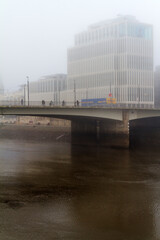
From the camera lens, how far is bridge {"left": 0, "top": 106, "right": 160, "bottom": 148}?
40.2 m

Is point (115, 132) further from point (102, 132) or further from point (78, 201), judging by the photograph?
point (78, 201)

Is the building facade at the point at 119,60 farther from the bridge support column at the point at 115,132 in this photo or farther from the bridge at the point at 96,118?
the bridge support column at the point at 115,132

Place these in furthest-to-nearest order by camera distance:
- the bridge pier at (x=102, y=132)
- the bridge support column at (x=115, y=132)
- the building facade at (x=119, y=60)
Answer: the building facade at (x=119, y=60) < the bridge pier at (x=102, y=132) < the bridge support column at (x=115, y=132)

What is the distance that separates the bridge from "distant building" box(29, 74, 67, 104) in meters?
71.8

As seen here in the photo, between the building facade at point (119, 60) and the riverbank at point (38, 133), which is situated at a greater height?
the building facade at point (119, 60)

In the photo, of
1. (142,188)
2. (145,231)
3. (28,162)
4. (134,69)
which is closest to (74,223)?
(145,231)

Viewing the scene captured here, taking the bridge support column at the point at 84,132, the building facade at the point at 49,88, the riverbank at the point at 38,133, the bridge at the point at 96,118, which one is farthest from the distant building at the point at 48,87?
the bridge at the point at 96,118

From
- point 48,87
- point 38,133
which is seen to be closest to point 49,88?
point 48,87

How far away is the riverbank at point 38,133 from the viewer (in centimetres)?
6519

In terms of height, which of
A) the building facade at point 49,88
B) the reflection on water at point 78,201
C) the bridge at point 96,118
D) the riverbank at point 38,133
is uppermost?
the building facade at point 49,88

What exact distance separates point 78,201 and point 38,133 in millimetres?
54103

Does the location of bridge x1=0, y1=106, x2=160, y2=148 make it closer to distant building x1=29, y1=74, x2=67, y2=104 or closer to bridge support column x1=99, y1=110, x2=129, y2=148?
A: bridge support column x1=99, y1=110, x2=129, y2=148

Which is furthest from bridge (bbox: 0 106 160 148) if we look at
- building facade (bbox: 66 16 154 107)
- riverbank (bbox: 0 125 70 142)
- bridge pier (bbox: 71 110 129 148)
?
building facade (bbox: 66 16 154 107)

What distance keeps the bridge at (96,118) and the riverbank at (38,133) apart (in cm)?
640
